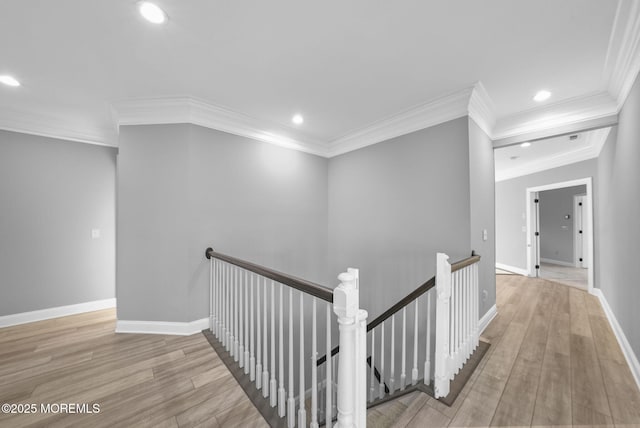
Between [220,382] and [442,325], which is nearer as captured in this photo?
[442,325]

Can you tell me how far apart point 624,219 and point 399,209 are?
6.73 feet

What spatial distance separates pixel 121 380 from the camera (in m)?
1.85

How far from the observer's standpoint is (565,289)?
4289 mm

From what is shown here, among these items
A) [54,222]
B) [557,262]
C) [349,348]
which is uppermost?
[54,222]

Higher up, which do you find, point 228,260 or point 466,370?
point 228,260

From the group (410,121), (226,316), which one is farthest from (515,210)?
(226,316)

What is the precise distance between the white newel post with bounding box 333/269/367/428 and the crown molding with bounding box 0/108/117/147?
13.5ft

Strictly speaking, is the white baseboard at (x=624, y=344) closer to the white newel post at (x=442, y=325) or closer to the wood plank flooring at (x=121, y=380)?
the white newel post at (x=442, y=325)

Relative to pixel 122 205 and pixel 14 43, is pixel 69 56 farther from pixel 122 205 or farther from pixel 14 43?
pixel 122 205

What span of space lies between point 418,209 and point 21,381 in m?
3.86

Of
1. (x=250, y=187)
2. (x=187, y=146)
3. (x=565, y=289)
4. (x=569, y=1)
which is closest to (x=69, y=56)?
(x=187, y=146)

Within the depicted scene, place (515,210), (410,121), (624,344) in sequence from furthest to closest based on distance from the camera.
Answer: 1. (515,210)
2. (410,121)
3. (624,344)

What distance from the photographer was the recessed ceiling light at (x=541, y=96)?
8.07 feet

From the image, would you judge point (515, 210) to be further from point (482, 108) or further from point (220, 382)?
point (220, 382)
